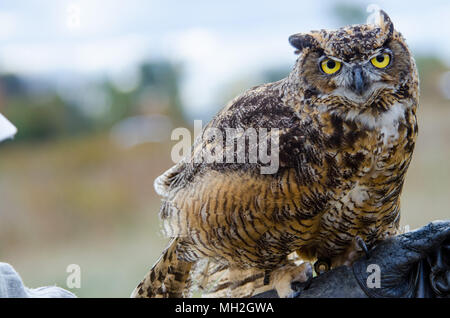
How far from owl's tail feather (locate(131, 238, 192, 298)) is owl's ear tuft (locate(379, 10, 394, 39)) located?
2.97 ft

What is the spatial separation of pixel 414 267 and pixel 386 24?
0.63 m

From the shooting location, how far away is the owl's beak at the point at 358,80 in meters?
1.14

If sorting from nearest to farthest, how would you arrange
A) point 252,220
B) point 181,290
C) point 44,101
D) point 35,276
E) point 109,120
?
point 252,220 < point 181,290 < point 35,276 < point 44,101 < point 109,120

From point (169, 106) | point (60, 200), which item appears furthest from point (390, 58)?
point (169, 106)

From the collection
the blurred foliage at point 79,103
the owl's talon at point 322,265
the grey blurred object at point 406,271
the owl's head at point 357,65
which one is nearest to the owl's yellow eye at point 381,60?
the owl's head at point 357,65

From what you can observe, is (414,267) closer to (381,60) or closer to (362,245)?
(362,245)

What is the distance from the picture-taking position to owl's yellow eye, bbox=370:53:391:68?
1.19 metres

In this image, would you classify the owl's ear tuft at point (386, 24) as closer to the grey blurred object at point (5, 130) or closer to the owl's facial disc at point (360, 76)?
A: the owl's facial disc at point (360, 76)

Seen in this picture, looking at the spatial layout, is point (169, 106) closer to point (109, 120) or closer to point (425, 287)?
point (109, 120)

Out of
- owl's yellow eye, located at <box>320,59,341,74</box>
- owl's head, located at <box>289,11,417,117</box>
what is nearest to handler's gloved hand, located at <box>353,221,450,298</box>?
owl's head, located at <box>289,11,417,117</box>

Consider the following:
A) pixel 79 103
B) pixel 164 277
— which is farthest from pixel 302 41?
pixel 79 103

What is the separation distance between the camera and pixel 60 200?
6262 millimetres

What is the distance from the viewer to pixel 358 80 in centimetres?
114
